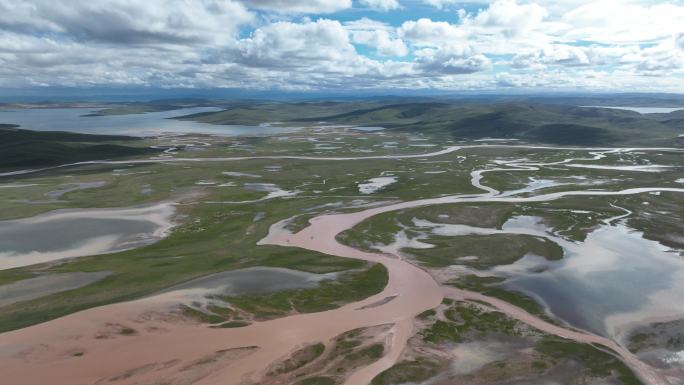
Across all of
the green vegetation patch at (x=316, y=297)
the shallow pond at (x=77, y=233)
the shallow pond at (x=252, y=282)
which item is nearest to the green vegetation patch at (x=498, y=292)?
the green vegetation patch at (x=316, y=297)

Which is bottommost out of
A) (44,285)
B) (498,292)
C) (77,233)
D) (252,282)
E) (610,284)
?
(610,284)

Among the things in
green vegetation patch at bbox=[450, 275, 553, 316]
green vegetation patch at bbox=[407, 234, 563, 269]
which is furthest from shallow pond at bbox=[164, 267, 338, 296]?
green vegetation patch at bbox=[450, 275, 553, 316]

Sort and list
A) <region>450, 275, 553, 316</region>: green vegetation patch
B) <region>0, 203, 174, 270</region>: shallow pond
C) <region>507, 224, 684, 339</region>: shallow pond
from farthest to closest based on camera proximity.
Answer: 1. <region>0, 203, 174, 270</region>: shallow pond
2. <region>450, 275, 553, 316</region>: green vegetation patch
3. <region>507, 224, 684, 339</region>: shallow pond

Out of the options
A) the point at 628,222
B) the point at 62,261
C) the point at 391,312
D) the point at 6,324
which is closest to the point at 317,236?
the point at 391,312

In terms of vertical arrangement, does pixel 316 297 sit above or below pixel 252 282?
below

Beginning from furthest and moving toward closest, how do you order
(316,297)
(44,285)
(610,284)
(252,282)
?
(610,284), (252,282), (44,285), (316,297)

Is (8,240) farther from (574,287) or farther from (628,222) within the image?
(628,222)

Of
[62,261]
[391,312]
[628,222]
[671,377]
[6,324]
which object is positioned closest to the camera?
[671,377]

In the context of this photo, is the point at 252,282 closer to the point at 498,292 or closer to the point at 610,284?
the point at 498,292

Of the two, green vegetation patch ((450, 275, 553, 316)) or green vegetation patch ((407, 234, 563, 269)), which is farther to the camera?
green vegetation patch ((407, 234, 563, 269))

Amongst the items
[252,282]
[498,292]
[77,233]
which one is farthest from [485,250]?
[77,233]

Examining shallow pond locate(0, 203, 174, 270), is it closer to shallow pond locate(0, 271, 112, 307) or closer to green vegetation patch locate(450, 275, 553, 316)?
shallow pond locate(0, 271, 112, 307)
